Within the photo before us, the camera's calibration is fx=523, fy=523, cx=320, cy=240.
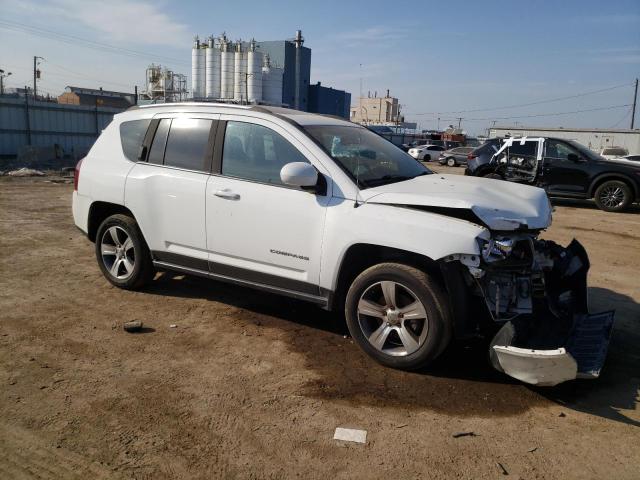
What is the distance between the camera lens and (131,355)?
408 centimetres

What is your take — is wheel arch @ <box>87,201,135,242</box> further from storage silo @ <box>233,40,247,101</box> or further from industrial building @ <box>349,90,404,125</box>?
industrial building @ <box>349,90,404,125</box>

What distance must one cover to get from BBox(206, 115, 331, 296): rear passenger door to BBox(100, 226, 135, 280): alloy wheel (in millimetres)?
1211

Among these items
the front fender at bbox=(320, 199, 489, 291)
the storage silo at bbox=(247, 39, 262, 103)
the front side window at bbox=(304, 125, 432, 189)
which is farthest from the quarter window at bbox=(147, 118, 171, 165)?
the storage silo at bbox=(247, 39, 262, 103)

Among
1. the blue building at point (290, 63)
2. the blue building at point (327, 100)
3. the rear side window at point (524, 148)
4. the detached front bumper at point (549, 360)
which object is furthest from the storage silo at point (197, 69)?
the detached front bumper at point (549, 360)

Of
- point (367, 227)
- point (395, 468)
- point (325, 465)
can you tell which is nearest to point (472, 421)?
point (395, 468)

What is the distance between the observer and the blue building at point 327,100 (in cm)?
5388

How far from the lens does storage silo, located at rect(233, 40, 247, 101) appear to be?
39969 mm

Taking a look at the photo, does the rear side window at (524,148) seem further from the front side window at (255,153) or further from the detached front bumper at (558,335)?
the front side window at (255,153)

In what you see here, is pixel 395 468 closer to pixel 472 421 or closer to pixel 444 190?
pixel 472 421

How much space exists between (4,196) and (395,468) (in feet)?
39.9

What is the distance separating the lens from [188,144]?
4922 millimetres

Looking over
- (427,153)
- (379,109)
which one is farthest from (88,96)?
(379,109)

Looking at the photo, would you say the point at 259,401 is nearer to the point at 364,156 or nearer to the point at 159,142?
the point at 364,156

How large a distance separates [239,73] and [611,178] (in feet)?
107
